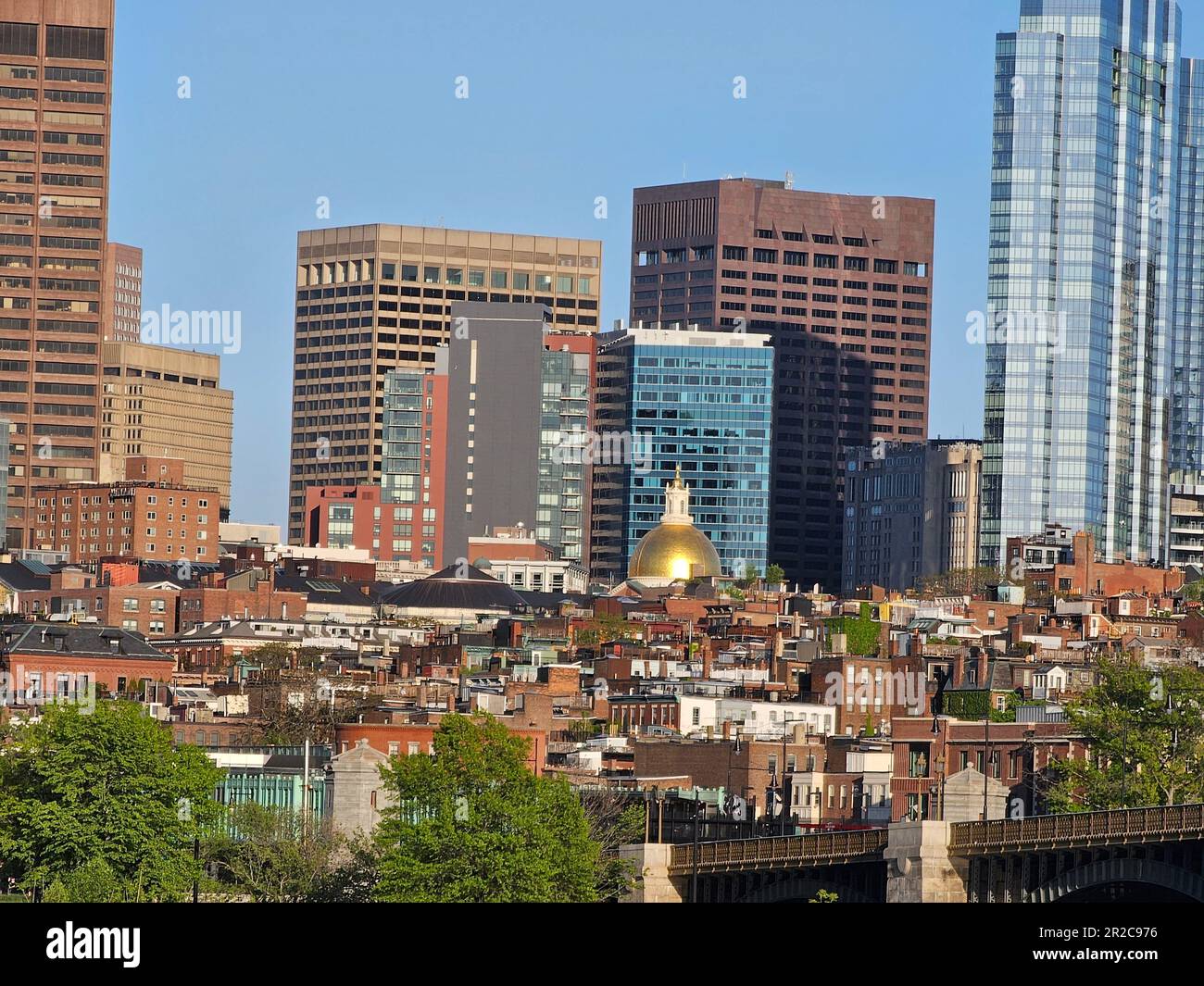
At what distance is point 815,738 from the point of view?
364 ft

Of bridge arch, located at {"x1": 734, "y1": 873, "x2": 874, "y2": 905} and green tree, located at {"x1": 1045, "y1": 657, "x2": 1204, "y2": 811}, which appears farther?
green tree, located at {"x1": 1045, "y1": 657, "x2": 1204, "y2": 811}

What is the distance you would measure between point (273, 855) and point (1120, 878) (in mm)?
25040

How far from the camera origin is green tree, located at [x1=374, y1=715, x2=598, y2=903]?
6775cm

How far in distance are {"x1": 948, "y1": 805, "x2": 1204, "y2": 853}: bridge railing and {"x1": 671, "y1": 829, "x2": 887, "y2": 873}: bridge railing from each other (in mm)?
4226

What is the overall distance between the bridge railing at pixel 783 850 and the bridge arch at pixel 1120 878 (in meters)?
5.99

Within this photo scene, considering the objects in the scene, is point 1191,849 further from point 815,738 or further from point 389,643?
point 389,643

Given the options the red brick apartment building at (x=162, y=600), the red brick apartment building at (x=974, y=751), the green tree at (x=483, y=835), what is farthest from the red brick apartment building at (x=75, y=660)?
the green tree at (x=483, y=835)

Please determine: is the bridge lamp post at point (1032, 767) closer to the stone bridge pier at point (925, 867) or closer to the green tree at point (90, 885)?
the stone bridge pier at point (925, 867)

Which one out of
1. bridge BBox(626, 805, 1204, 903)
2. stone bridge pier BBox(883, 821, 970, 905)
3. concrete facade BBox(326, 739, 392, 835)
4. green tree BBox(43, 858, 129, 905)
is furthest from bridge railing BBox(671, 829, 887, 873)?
green tree BBox(43, 858, 129, 905)

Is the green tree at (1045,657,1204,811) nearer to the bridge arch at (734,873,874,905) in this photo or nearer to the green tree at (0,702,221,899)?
the bridge arch at (734,873,874,905)
